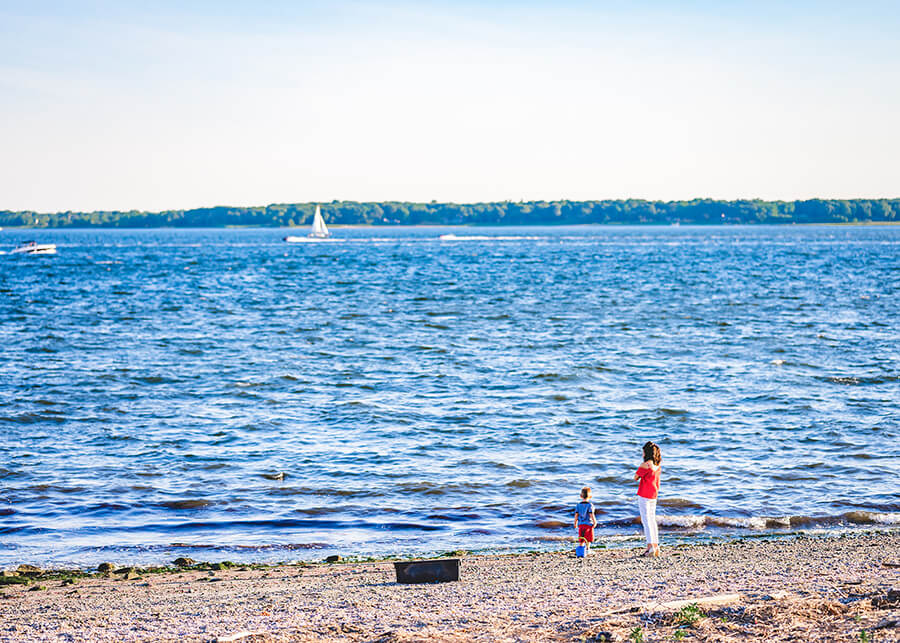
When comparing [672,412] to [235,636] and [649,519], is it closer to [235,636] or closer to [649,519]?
[649,519]

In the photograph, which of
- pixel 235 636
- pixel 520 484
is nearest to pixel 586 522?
pixel 520 484

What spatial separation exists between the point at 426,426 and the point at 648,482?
1047cm

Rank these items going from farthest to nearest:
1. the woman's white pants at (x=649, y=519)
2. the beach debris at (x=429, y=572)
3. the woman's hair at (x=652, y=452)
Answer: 1. the woman's white pants at (x=649, y=519)
2. the woman's hair at (x=652, y=452)
3. the beach debris at (x=429, y=572)

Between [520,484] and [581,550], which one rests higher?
[581,550]

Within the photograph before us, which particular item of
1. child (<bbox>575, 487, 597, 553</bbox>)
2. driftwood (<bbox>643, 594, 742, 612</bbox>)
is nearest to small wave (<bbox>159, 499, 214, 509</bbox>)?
child (<bbox>575, 487, 597, 553</bbox>)

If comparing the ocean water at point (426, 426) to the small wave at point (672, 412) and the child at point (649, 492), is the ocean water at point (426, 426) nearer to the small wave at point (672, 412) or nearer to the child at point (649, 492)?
the small wave at point (672, 412)

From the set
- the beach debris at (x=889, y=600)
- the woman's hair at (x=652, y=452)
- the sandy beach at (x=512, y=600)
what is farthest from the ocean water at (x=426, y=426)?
the beach debris at (x=889, y=600)

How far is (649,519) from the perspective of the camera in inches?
507

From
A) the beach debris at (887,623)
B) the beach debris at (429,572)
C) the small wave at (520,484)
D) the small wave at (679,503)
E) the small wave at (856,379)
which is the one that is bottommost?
the small wave at (520,484)

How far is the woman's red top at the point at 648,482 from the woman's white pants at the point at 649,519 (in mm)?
64

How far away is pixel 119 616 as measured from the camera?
1019 centimetres

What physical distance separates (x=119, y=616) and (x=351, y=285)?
6812cm

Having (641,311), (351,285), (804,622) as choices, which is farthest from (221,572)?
(351,285)

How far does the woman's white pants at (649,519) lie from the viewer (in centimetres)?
1281
